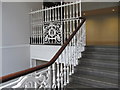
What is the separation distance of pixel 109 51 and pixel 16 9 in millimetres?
3725

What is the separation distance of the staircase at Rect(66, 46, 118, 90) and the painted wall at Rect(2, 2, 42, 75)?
2.68 meters

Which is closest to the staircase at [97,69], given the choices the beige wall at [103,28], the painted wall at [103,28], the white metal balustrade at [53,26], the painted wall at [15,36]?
the white metal balustrade at [53,26]

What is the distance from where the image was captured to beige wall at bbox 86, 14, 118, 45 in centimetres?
904

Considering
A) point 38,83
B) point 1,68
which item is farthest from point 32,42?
point 38,83

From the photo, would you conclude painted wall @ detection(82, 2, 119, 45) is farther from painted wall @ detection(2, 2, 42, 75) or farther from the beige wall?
painted wall @ detection(2, 2, 42, 75)

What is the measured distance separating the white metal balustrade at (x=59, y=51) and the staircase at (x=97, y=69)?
20 centimetres

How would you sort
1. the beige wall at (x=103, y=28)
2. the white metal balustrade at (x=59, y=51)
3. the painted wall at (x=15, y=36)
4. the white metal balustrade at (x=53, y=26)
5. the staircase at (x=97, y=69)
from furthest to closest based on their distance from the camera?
the beige wall at (x=103, y=28) < the painted wall at (x=15, y=36) < the white metal balustrade at (x=53, y=26) < the staircase at (x=97, y=69) < the white metal balustrade at (x=59, y=51)

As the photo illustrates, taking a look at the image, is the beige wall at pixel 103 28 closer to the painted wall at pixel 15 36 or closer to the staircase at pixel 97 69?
the painted wall at pixel 15 36

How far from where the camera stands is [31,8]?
5695mm

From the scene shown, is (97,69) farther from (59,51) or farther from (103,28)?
(103,28)

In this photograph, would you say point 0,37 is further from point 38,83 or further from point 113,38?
point 113,38

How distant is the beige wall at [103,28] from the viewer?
9.04 m

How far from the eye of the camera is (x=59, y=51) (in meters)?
2.88

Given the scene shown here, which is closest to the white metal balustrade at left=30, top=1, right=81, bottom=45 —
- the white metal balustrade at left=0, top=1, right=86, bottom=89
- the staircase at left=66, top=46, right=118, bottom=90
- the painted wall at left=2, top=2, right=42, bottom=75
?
the white metal balustrade at left=0, top=1, right=86, bottom=89
